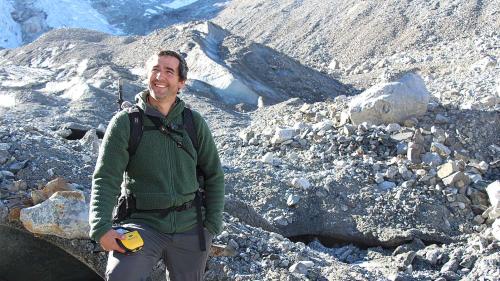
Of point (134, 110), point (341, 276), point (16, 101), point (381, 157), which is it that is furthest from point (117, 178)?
point (16, 101)

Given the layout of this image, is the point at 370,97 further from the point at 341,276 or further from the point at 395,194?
the point at 341,276

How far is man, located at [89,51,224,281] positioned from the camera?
2.84 meters

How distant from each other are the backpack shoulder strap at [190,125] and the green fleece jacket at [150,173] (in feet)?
0.07

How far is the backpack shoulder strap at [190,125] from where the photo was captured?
3020 millimetres

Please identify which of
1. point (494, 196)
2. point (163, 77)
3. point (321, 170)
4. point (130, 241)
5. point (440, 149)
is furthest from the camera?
point (321, 170)

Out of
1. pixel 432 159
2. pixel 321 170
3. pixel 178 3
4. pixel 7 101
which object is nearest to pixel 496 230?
pixel 432 159

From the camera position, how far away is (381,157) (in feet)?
27.7

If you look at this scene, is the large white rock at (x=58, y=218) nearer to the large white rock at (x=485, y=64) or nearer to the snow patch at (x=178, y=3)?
the large white rock at (x=485, y=64)

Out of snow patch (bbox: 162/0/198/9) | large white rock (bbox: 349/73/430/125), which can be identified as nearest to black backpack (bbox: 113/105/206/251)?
large white rock (bbox: 349/73/430/125)

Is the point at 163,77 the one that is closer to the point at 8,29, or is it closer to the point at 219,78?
the point at 219,78

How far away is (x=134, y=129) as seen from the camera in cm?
287

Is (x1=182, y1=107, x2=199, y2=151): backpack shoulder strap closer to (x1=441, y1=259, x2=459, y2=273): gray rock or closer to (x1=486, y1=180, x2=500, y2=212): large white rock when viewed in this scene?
(x1=441, y1=259, x2=459, y2=273): gray rock

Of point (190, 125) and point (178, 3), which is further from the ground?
point (190, 125)

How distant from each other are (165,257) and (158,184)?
39cm
